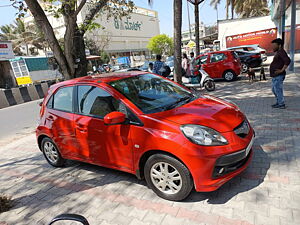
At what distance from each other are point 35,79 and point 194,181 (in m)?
25.6

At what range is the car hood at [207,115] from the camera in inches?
112

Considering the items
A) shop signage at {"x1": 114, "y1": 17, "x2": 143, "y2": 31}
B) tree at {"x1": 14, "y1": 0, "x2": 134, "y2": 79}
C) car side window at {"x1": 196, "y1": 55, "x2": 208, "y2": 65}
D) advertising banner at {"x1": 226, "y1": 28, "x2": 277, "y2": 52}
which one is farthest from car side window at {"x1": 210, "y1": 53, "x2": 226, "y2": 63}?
shop signage at {"x1": 114, "y1": 17, "x2": 143, "y2": 31}

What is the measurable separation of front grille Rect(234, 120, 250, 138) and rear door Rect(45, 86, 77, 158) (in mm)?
2478

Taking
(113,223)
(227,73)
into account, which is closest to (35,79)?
(227,73)

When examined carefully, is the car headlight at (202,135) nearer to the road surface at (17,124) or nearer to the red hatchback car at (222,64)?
the road surface at (17,124)

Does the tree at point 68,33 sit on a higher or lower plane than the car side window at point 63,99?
higher

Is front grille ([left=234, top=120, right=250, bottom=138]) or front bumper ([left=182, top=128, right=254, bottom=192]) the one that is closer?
front bumper ([left=182, top=128, right=254, bottom=192])

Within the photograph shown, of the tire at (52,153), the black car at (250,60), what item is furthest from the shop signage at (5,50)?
the tire at (52,153)

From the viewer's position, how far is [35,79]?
A: 24.5m

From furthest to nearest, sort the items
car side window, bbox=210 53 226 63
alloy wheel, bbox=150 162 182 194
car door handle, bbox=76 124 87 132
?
car side window, bbox=210 53 226 63
car door handle, bbox=76 124 87 132
alloy wheel, bbox=150 162 182 194

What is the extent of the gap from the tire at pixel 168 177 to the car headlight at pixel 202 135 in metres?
0.34

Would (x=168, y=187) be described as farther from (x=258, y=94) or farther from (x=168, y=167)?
(x=258, y=94)

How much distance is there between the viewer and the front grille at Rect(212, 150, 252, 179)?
266cm

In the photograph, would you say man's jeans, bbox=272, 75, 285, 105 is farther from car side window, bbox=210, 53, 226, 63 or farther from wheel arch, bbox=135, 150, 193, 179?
car side window, bbox=210, 53, 226, 63
